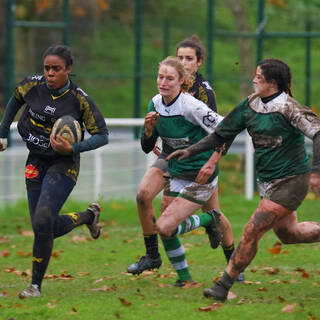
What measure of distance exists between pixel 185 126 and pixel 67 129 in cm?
104

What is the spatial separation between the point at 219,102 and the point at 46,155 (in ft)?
46.2

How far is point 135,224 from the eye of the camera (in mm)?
13344

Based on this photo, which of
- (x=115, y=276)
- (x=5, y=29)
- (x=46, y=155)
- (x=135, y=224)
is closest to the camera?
(x=46, y=155)

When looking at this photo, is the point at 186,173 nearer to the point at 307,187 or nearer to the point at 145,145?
the point at 145,145

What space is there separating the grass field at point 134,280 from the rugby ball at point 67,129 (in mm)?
1355

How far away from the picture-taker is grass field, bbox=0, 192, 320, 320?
741 cm

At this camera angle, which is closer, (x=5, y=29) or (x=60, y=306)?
(x=60, y=306)

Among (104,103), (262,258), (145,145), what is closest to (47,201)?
(145,145)

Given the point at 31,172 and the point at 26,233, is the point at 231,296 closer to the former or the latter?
the point at 31,172

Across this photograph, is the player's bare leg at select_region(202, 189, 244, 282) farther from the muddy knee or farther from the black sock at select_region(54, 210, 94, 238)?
the black sock at select_region(54, 210, 94, 238)

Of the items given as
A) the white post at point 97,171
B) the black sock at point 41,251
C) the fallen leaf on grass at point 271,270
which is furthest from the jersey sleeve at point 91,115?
the white post at point 97,171

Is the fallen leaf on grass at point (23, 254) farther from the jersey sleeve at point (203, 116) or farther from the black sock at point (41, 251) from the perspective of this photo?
the jersey sleeve at point (203, 116)

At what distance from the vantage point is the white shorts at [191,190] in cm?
825

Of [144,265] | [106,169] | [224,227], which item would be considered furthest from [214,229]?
[106,169]
